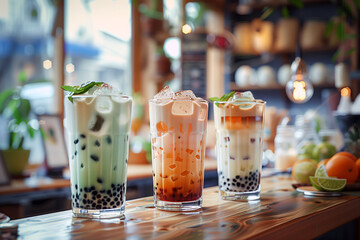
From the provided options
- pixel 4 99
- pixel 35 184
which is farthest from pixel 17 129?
pixel 35 184

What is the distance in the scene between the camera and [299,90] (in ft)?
8.62

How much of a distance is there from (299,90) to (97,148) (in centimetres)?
193

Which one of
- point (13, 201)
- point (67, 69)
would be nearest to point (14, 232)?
point (13, 201)

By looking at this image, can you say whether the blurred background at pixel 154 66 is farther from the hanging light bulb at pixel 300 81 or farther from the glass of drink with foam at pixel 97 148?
the glass of drink with foam at pixel 97 148

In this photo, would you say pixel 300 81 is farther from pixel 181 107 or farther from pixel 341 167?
pixel 181 107

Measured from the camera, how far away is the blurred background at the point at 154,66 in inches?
95.5

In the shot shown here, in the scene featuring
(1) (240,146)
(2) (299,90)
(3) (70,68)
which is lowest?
(1) (240,146)

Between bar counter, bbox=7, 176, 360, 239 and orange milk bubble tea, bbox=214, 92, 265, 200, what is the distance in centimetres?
5

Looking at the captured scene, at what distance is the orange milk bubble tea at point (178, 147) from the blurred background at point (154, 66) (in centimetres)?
A: 96

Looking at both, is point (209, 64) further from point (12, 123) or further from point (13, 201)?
point (13, 201)

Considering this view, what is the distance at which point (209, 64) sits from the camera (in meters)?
5.13

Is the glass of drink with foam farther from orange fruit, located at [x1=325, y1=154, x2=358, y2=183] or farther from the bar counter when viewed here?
orange fruit, located at [x1=325, y1=154, x2=358, y2=183]

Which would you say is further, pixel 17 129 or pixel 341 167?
pixel 17 129

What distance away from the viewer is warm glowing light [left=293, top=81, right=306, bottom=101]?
2613 mm
